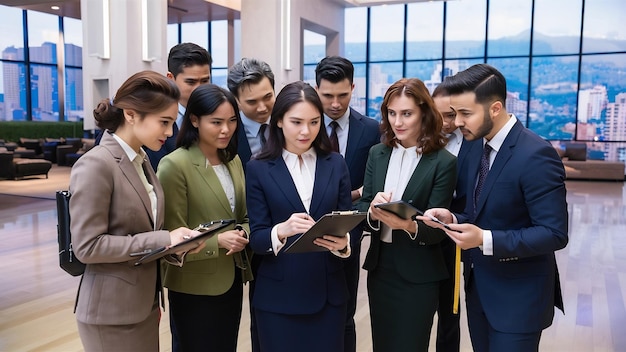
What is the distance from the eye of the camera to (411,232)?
2.42m

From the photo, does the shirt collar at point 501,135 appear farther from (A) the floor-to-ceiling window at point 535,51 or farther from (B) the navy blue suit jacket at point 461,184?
(A) the floor-to-ceiling window at point 535,51

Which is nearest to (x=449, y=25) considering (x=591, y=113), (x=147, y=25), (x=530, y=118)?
(x=530, y=118)

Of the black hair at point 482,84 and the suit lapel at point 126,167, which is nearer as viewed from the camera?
the suit lapel at point 126,167

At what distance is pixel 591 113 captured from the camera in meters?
15.5

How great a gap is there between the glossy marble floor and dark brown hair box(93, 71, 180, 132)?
2357 millimetres

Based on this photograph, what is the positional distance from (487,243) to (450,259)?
92 cm

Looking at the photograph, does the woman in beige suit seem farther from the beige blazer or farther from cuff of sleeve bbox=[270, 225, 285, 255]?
cuff of sleeve bbox=[270, 225, 285, 255]

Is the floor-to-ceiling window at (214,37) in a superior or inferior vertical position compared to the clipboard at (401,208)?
superior

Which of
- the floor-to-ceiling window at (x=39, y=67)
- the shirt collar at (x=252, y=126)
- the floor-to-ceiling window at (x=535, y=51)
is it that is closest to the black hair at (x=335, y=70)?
the shirt collar at (x=252, y=126)

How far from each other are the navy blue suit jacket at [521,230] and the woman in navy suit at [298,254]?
1.89 ft

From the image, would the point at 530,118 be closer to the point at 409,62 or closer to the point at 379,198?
the point at 409,62

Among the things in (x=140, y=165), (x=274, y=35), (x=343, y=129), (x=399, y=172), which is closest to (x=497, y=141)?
(x=399, y=172)

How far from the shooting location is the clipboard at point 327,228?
1.84 metres

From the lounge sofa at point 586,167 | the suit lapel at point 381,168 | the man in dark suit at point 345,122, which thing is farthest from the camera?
the lounge sofa at point 586,167
